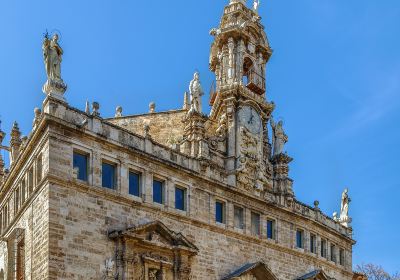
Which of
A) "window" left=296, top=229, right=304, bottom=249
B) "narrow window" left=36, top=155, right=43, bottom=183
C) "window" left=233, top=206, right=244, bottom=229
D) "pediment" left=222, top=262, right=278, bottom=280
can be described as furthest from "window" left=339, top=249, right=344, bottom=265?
"narrow window" left=36, top=155, right=43, bottom=183

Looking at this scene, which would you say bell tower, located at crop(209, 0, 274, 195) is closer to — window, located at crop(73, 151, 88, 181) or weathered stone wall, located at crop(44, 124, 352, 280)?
weathered stone wall, located at crop(44, 124, 352, 280)

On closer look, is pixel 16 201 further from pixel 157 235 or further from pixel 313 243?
pixel 313 243

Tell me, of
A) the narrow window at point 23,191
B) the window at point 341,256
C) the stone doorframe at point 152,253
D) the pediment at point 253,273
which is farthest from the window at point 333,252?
the narrow window at point 23,191

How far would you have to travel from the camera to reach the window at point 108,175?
3078cm

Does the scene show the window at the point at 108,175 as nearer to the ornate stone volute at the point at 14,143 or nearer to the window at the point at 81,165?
the window at the point at 81,165

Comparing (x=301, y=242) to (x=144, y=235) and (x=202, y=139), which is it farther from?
(x=144, y=235)

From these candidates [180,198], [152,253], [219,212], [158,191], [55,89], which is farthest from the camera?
[219,212]

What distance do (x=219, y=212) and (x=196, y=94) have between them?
6928 mm

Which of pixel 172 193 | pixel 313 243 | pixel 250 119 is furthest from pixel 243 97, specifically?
pixel 313 243

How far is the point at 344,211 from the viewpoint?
166 feet

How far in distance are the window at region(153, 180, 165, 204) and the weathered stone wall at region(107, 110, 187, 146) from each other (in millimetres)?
9338

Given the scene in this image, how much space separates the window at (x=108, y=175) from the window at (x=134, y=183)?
1039 millimetres

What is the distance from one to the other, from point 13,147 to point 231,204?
12.6m

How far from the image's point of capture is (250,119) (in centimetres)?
4153
